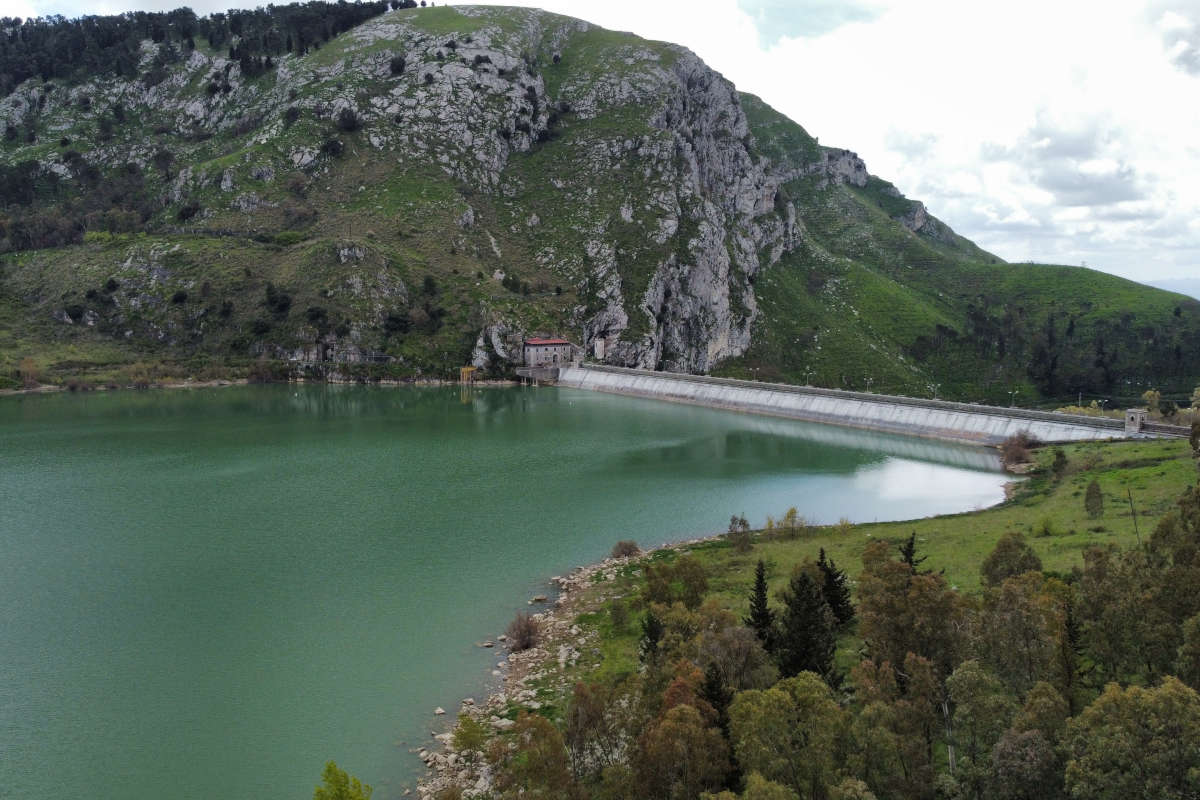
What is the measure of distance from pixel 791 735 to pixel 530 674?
13.6 meters

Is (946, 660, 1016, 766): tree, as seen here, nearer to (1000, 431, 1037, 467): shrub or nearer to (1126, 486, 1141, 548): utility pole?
(1126, 486, 1141, 548): utility pole

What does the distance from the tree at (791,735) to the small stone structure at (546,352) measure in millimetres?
109451

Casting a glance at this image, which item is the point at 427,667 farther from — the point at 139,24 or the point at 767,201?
the point at 139,24

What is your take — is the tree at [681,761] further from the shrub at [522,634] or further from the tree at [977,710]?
the shrub at [522,634]

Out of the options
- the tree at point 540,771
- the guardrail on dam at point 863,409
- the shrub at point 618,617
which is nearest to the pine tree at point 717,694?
the tree at point 540,771

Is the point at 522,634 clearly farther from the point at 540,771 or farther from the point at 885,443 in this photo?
the point at 885,443

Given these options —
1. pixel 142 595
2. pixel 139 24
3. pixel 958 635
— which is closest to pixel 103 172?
pixel 139 24

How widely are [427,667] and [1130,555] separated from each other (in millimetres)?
25116

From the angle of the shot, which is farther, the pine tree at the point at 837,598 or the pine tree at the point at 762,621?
the pine tree at the point at 837,598

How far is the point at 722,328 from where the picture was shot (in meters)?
140

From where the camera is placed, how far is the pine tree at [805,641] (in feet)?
76.1

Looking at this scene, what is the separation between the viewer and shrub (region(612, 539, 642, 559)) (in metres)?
41.8

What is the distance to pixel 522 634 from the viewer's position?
30.8 m

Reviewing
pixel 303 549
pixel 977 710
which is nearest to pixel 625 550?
pixel 303 549
